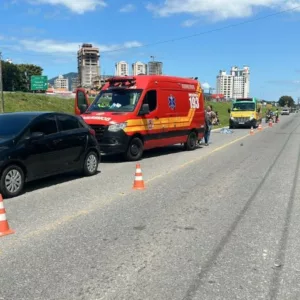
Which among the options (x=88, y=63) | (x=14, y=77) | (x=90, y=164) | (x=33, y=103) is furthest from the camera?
(x=14, y=77)

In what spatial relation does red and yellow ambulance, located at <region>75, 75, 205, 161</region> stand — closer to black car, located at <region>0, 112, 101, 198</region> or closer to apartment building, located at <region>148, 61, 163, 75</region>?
black car, located at <region>0, 112, 101, 198</region>

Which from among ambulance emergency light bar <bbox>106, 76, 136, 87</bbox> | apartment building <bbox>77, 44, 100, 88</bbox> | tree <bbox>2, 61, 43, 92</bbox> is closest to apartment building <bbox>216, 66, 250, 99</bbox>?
tree <bbox>2, 61, 43, 92</bbox>

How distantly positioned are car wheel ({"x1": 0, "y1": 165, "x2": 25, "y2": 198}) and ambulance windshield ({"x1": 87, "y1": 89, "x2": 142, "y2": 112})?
230 inches

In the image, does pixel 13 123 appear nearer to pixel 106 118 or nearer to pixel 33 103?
pixel 106 118

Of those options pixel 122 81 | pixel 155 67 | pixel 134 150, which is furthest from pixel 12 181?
pixel 155 67

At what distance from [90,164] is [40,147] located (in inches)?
77.0

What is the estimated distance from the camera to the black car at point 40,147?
25.3 feet

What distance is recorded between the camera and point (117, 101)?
13.6 m

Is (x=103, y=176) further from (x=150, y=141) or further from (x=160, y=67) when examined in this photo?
(x=160, y=67)

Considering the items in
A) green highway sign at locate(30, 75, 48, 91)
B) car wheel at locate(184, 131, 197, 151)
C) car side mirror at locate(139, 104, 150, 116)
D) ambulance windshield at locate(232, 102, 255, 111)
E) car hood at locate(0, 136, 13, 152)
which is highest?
green highway sign at locate(30, 75, 48, 91)

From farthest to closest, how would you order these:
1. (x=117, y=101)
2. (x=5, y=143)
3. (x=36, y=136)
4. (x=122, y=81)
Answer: (x=122, y=81), (x=117, y=101), (x=36, y=136), (x=5, y=143)

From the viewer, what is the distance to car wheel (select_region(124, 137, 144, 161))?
1291 cm

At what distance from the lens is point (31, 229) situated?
5633mm

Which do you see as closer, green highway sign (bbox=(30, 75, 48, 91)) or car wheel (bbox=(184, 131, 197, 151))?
car wheel (bbox=(184, 131, 197, 151))
